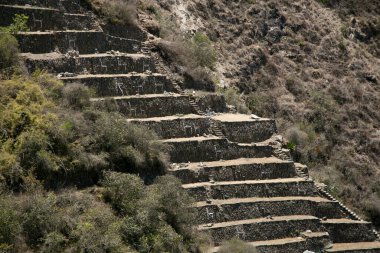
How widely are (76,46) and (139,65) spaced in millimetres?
3077

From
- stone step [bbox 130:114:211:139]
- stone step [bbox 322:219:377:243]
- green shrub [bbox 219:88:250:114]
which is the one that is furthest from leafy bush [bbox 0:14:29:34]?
stone step [bbox 322:219:377:243]

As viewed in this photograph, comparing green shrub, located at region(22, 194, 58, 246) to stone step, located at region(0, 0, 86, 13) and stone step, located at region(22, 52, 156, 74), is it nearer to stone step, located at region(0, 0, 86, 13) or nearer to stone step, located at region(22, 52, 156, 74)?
stone step, located at region(22, 52, 156, 74)

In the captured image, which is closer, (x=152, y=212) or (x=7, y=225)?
(x=7, y=225)

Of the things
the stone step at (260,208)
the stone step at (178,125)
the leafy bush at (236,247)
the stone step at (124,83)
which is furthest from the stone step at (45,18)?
the leafy bush at (236,247)

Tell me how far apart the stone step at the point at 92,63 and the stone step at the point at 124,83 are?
65cm

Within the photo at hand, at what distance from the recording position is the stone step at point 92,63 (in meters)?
35.5

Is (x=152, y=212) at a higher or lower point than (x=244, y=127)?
lower

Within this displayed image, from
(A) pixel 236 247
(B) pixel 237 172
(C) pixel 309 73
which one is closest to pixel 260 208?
(B) pixel 237 172

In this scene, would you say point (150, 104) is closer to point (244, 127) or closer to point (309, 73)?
point (244, 127)

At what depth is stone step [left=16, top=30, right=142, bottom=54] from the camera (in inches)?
1425

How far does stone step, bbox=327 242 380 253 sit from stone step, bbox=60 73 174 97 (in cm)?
1069

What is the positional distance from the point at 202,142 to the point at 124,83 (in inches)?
169

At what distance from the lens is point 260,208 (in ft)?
121

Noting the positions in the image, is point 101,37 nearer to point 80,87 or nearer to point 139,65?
point 139,65
